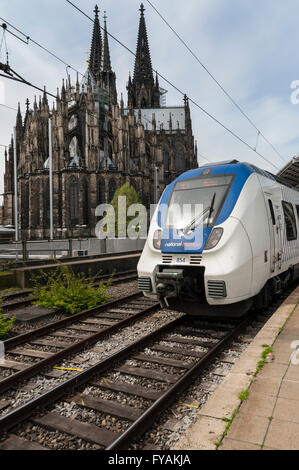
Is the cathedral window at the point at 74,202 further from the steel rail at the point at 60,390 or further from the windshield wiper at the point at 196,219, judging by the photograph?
the steel rail at the point at 60,390

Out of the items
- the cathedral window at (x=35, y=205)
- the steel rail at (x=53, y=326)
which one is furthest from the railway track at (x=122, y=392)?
the cathedral window at (x=35, y=205)

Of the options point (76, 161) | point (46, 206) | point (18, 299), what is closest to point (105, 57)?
point (76, 161)

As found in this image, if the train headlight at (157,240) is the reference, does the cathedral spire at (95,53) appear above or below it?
above

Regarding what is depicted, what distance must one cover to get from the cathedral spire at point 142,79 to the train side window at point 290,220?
256 ft

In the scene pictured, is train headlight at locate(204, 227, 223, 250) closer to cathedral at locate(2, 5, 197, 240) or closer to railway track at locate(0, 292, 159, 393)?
railway track at locate(0, 292, 159, 393)

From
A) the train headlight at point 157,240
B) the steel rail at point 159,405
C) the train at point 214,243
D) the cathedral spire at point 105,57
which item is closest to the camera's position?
the steel rail at point 159,405

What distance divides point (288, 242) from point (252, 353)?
14.2 ft

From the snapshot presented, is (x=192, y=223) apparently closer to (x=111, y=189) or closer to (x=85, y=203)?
(x=85, y=203)

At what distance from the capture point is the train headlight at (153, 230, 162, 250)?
6129mm

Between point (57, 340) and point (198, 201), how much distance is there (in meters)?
3.70

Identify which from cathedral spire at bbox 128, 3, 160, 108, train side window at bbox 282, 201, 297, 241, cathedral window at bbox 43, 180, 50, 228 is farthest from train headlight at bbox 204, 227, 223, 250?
cathedral spire at bbox 128, 3, 160, 108

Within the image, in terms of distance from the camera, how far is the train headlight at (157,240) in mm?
6129

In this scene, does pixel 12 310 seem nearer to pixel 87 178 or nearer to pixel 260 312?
pixel 260 312

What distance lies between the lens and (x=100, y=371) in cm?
437
